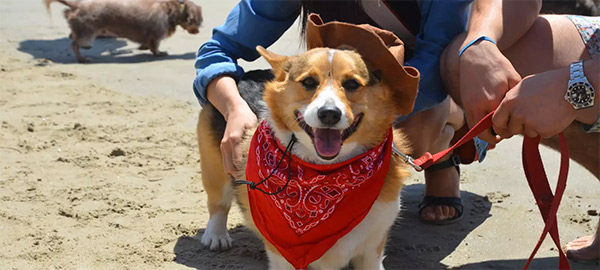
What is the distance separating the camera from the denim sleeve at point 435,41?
2730 millimetres

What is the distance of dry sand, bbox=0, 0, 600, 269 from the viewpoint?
2.88 m

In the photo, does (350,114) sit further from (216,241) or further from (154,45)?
(154,45)

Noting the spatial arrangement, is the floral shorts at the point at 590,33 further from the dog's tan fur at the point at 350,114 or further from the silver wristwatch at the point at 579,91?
the dog's tan fur at the point at 350,114

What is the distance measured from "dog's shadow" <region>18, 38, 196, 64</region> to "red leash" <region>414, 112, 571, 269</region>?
5.08m

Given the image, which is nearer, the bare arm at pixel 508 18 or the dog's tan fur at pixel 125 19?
the bare arm at pixel 508 18

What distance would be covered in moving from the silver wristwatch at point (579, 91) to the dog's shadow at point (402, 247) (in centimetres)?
90

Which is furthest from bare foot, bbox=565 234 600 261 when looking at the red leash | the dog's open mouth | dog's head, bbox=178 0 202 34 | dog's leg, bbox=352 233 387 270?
dog's head, bbox=178 0 202 34

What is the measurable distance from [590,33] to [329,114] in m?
1.34

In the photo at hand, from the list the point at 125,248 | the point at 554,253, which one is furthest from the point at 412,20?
the point at 125,248

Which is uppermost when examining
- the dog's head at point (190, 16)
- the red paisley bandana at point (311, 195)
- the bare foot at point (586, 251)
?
the red paisley bandana at point (311, 195)

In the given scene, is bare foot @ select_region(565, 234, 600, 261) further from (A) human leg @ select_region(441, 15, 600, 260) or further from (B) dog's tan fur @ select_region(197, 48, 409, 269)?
(B) dog's tan fur @ select_region(197, 48, 409, 269)

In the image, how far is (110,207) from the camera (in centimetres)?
333

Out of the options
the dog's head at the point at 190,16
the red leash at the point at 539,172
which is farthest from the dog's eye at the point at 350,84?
the dog's head at the point at 190,16

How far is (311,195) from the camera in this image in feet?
7.74
